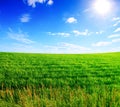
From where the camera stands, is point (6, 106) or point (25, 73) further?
point (25, 73)

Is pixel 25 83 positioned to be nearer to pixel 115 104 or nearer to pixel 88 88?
pixel 88 88

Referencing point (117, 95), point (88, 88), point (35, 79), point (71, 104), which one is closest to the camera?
point (71, 104)

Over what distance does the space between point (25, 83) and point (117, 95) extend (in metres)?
5.54

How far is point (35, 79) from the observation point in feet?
41.5

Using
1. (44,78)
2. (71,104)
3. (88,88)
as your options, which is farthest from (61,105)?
(44,78)

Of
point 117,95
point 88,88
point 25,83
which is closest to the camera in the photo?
point 117,95

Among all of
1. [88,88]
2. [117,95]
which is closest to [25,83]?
[88,88]

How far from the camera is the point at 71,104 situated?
713cm

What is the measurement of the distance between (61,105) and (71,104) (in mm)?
331

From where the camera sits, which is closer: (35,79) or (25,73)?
(35,79)

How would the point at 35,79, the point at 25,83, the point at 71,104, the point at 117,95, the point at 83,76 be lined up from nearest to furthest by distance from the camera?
1. the point at 71,104
2. the point at 117,95
3. the point at 25,83
4. the point at 35,79
5. the point at 83,76

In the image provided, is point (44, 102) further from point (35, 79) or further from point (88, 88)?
point (35, 79)

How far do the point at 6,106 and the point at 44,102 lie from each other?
1.27m

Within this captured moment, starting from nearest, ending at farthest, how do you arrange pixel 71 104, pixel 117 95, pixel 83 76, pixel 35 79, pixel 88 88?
1. pixel 71 104
2. pixel 117 95
3. pixel 88 88
4. pixel 35 79
5. pixel 83 76
